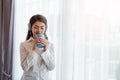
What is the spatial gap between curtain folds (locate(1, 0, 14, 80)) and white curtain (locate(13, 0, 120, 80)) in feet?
1.14

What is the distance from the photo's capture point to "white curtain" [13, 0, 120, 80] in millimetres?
1745

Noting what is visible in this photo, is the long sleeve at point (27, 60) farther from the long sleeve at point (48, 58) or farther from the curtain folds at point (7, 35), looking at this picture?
the curtain folds at point (7, 35)

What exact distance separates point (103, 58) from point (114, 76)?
0.56 feet

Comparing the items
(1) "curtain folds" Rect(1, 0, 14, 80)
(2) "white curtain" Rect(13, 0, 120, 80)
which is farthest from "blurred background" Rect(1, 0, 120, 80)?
(1) "curtain folds" Rect(1, 0, 14, 80)

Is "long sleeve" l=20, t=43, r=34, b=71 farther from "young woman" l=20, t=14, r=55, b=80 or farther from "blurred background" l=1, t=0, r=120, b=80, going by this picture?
"blurred background" l=1, t=0, r=120, b=80

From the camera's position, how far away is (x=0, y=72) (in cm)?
237

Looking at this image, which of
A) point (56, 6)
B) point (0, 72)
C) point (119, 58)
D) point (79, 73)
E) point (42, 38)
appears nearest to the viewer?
point (42, 38)

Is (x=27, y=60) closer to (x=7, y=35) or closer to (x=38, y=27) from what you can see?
(x=38, y=27)

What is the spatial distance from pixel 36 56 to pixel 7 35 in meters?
0.85

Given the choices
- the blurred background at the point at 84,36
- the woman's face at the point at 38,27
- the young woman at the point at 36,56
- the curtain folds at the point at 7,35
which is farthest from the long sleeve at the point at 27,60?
the curtain folds at the point at 7,35

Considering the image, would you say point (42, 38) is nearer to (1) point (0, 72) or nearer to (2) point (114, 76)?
(2) point (114, 76)

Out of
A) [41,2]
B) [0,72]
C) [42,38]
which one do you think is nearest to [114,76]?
[42,38]

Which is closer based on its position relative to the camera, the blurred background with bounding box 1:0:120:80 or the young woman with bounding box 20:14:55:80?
the young woman with bounding box 20:14:55:80

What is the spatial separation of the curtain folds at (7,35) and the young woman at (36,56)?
28.1 inches
